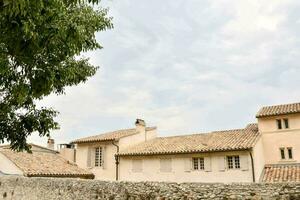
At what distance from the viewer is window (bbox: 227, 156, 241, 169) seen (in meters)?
25.7

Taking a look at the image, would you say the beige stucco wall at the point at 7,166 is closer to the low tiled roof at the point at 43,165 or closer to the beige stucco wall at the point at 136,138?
the low tiled roof at the point at 43,165

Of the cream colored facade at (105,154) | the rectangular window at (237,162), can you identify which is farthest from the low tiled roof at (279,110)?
the cream colored facade at (105,154)

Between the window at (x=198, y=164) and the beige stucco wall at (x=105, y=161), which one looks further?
the beige stucco wall at (x=105, y=161)

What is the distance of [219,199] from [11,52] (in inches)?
292

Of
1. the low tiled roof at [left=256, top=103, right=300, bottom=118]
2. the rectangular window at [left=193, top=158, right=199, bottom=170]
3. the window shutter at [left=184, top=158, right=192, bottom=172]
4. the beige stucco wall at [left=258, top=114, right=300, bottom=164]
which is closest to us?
the rectangular window at [left=193, top=158, right=199, bottom=170]

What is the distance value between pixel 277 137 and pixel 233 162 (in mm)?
5178

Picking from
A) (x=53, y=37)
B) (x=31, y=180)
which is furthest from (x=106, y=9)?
(x=31, y=180)

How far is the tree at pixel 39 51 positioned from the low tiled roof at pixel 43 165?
1411cm

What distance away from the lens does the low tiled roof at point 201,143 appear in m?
26.2

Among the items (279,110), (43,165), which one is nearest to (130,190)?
(43,165)

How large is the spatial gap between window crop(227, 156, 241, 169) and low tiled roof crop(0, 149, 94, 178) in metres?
12.7

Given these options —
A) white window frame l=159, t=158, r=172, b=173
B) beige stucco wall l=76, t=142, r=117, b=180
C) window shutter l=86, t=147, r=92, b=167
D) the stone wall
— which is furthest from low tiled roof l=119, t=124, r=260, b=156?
the stone wall

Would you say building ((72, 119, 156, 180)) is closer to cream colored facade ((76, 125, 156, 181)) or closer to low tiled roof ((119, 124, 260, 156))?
cream colored facade ((76, 125, 156, 181))

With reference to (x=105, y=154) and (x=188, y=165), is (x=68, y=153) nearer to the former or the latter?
(x=105, y=154)
